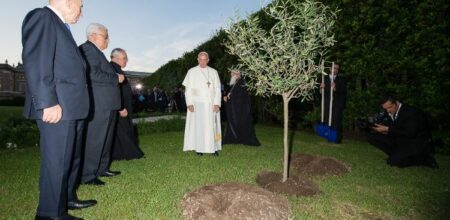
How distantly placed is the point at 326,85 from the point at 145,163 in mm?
6181

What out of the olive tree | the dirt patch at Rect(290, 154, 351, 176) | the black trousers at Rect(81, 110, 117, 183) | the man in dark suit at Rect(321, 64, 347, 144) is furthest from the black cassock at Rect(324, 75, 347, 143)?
the black trousers at Rect(81, 110, 117, 183)

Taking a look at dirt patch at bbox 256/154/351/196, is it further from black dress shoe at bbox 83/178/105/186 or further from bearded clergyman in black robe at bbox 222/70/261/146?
bearded clergyman in black robe at bbox 222/70/261/146

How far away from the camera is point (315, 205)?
474 centimetres

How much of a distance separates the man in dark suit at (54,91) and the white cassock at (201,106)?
→ 449 centimetres

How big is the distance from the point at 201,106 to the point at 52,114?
16.6 ft

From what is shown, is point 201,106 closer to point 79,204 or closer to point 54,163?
point 79,204

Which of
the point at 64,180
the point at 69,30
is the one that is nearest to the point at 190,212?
the point at 64,180

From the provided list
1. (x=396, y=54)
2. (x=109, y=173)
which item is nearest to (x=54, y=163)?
(x=109, y=173)

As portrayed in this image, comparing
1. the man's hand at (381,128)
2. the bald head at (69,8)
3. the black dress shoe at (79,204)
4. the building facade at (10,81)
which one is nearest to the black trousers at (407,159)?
the man's hand at (381,128)

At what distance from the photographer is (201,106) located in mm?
8328

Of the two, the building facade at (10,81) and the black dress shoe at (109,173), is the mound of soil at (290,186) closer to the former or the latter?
the black dress shoe at (109,173)

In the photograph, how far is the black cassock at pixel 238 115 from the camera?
10.1 meters

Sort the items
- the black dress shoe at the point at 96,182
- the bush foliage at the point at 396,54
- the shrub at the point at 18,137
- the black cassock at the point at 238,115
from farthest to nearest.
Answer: the black cassock at the point at 238,115, the shrub at the point at 18,137, the bush foliage at the point at 396,54, the black dress shoe at the point at 96,182

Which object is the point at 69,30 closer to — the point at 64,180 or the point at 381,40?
the point at 64,180
